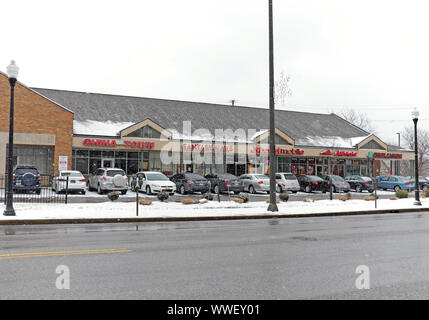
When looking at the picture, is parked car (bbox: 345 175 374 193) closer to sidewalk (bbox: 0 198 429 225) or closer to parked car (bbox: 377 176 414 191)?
parked car (bbox: 377 176 414 191)

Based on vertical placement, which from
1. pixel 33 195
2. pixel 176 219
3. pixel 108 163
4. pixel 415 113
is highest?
pixel 415 113

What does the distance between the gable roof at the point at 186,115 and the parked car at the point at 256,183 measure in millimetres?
11200

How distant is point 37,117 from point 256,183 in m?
16.4

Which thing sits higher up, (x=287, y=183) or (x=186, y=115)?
(x=186, y=115)

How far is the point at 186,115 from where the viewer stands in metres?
43.4

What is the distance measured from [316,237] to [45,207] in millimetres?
11477

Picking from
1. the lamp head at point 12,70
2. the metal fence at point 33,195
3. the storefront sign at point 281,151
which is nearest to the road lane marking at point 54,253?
the lamp head at point 12,70

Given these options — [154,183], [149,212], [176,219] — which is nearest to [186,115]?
[154,183]

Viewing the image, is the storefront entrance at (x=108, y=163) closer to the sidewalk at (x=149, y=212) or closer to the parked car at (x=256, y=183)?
the parked car at (x=256, y=183)

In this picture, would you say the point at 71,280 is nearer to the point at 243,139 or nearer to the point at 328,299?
the point at 328,299

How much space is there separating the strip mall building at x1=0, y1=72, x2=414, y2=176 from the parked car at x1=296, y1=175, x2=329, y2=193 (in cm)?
732

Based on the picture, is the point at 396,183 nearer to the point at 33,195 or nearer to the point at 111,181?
the point at 111,181
